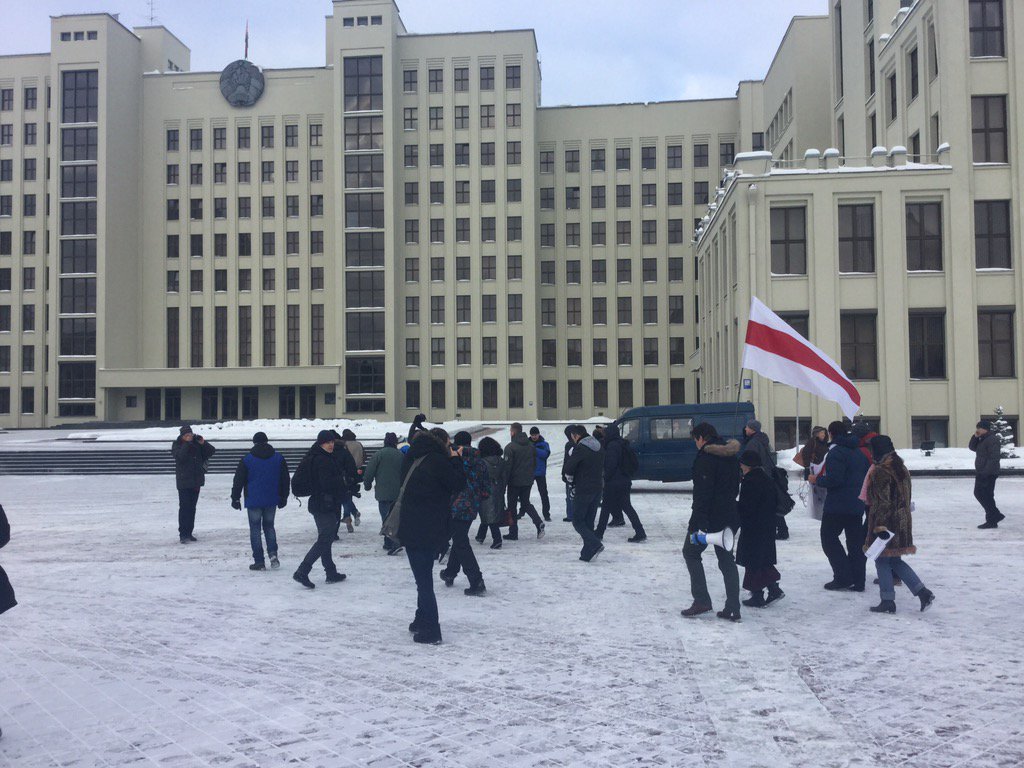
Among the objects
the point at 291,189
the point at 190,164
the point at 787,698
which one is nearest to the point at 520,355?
the point at 291,189

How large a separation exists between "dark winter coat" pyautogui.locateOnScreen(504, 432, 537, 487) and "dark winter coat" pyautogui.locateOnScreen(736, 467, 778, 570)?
567 centimetres

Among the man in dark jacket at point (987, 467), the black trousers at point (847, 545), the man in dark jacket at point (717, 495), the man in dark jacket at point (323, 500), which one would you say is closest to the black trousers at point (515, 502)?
the man in dark jacket at point (323, 500)

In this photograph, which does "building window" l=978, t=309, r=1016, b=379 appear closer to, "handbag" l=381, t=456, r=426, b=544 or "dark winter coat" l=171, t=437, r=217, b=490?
"dark winter coat" l=171, t=437, r=217, b=490

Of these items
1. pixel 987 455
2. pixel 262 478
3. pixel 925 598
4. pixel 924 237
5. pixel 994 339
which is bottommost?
pixel 925 598

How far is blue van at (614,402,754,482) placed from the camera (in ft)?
70.4

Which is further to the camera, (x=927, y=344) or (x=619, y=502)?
(x=927, y=344)

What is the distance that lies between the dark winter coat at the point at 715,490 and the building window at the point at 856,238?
27567 millimetres

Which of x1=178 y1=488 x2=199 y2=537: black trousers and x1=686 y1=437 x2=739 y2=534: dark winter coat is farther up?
x1=686 y1=437 x2=739 y2=534: dark winter coat

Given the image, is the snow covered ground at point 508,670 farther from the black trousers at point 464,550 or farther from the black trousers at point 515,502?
the black trousers at point 515,502

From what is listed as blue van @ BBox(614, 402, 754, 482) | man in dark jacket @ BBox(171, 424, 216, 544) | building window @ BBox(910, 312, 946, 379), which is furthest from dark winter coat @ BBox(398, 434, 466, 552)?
building window @ BBox(910, 312, 946, 379)

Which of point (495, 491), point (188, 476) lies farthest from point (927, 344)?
point (188, 476)

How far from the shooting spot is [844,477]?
9.41 meters

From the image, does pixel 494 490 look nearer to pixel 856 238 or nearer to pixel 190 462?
pixel 190 462

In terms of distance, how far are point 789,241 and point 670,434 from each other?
15.5 metres
